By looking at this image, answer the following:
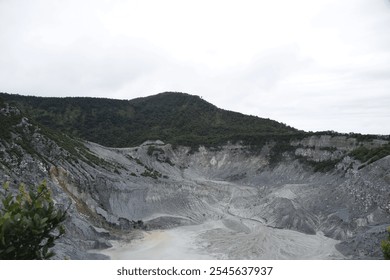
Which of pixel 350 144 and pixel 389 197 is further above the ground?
pixel 350 144

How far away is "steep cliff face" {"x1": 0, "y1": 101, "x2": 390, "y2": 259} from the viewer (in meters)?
33.7

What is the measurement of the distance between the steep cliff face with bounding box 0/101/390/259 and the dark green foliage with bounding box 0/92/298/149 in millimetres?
33328

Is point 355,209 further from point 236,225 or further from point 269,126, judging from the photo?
A: point 269,126

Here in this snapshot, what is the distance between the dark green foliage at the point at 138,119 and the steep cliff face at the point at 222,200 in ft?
109

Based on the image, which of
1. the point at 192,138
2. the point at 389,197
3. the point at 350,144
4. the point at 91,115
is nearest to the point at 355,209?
the point at 389,197

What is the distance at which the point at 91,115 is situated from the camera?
4796 inches

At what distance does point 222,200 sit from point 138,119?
74.0 metres

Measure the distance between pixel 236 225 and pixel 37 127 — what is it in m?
26.6

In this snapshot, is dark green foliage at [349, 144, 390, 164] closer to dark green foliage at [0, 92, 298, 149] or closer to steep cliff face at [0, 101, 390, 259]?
steep cliff face at [0, 101, 390, 259]

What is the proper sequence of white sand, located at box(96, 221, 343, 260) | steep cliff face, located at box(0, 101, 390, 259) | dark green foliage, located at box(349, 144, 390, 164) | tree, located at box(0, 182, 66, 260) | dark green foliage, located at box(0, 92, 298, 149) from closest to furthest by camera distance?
1. tree, located at box(0, 182, 66, 260)
2. white sand, located at box(96, 221, 343, 260)
3. steep cliff face, located at box(0, 101, 390, 259)
4. dark green foliage, located at box(349, 144, 390, 164)
5. dark green foliage, located at box(0, 92, 298, 149)

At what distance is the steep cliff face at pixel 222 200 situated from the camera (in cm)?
3366

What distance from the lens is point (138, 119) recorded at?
413ft

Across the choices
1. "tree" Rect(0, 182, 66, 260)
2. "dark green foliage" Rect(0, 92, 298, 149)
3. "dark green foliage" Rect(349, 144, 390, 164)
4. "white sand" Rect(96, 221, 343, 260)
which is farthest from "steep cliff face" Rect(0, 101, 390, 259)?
"dark green foliage" Rect(0, 92, 298, 149)

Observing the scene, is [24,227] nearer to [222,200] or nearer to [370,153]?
[222,200]
